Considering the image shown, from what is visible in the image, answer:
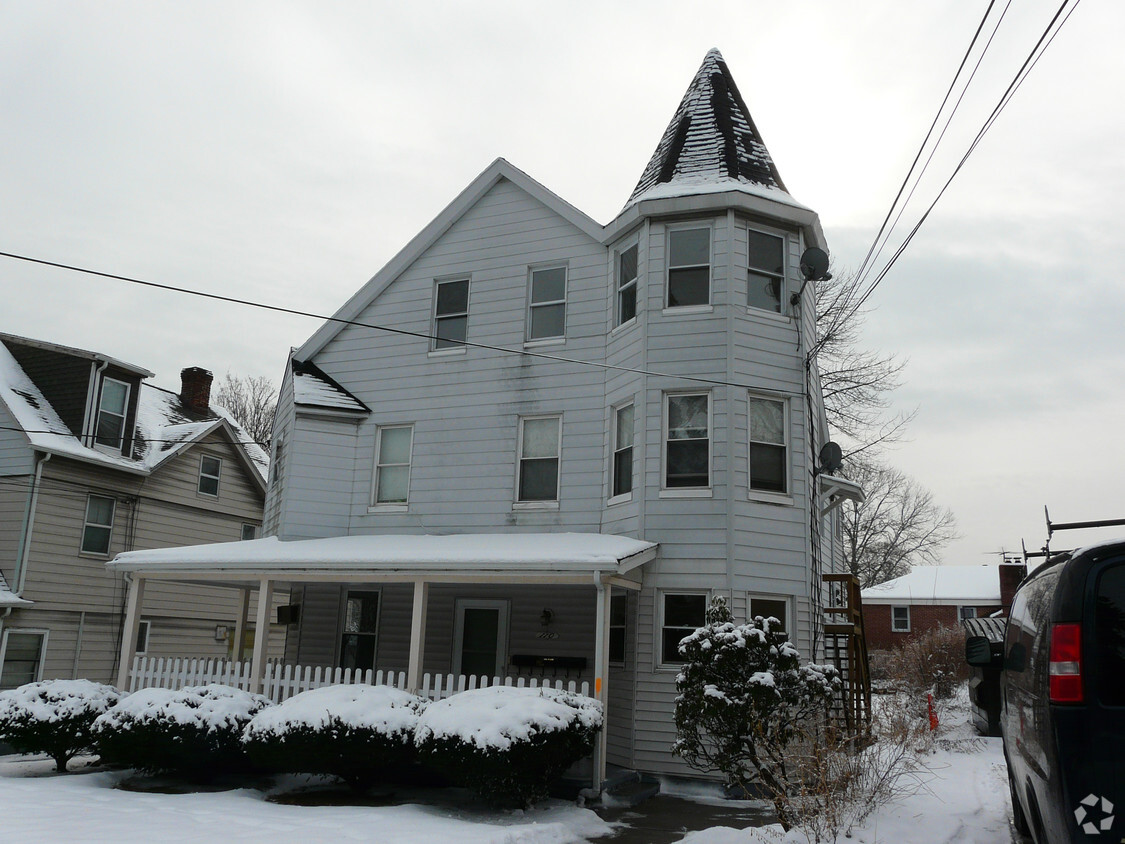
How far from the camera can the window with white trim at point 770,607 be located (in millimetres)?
12273

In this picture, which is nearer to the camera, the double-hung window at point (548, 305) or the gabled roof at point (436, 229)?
the double-hung window at point (548, 305)

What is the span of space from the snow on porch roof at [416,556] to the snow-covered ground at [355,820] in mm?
2820

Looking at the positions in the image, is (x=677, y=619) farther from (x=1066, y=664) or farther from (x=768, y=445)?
(x=1066, y=664)

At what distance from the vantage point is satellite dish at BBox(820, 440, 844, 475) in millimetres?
13680

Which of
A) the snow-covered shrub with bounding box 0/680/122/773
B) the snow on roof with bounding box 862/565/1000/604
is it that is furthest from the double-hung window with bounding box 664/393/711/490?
the snow on roof with bounding box 862/565/1000/604

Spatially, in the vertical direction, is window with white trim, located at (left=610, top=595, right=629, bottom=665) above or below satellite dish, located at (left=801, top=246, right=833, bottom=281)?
below

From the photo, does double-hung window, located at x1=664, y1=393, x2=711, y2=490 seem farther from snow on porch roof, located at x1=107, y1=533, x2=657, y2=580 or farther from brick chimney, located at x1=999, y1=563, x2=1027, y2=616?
brick chimney, located at x1=999, y1=563, x2=1027, y2=616

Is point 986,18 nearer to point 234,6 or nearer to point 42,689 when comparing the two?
point 234,6

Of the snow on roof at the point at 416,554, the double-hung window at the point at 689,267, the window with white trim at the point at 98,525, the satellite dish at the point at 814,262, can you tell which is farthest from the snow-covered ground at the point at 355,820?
the window with white trim at the point at 98,525

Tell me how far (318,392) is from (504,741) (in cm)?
881

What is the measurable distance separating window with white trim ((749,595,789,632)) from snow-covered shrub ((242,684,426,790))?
16.2 feet

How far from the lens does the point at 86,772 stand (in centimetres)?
1116

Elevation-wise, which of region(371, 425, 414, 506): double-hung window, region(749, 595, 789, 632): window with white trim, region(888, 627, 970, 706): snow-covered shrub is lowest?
region(888, 627, 970, 706): snow-covered shrub

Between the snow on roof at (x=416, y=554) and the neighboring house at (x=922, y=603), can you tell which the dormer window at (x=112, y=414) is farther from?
the neighboring house at (x=922, y=603)
